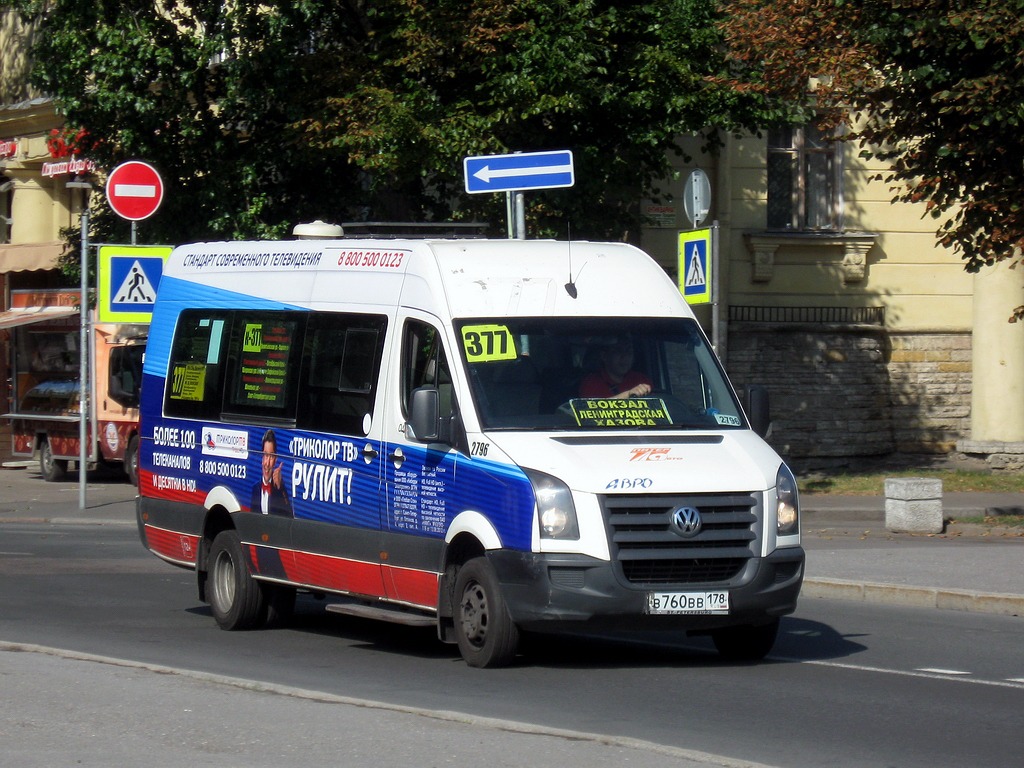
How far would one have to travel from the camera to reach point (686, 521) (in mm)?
8969

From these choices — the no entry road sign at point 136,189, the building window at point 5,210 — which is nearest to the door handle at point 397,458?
the no entry road sign at point 136,189

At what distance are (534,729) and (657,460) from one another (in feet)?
7.78

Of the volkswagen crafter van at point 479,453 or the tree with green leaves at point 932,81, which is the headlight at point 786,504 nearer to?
the volkswagen crafter van at point 479,453

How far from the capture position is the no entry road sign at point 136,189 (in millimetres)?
19406

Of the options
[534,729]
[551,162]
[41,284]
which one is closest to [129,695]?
[534,729]

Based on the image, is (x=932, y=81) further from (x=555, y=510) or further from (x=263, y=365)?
(x=555, y=510)

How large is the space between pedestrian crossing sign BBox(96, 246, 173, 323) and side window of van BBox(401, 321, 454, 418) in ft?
31.9

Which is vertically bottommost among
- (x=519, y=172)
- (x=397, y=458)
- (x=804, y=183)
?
(x=397, y=458)

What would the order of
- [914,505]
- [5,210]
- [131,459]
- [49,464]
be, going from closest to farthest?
[914,505] → [131,459] → [49,464] → [5,210]

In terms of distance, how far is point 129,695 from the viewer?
778 centimetres

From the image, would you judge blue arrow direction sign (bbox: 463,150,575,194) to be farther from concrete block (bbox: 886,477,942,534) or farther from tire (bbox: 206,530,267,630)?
concrete block (bbox: 886,477,942,534)

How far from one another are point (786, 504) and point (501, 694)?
6.56ft

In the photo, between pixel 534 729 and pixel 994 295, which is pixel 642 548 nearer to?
pixel 534 729

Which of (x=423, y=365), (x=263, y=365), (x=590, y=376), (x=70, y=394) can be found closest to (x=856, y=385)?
(x=70, y=394)
